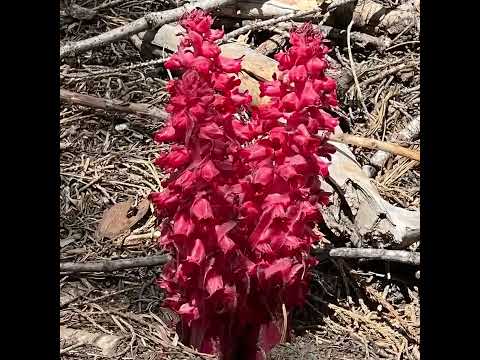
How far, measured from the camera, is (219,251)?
183 centimetres

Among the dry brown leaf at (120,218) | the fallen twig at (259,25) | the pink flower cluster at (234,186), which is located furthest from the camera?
the fallen twig at (259,25)

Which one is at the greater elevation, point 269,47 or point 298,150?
point 298,150

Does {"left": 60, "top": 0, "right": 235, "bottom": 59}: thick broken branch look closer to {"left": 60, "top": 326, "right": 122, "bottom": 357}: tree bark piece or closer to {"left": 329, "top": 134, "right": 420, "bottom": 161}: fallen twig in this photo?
{"left": 329, "top": 134, "right": 420, "bottom": 161}: fallen twig

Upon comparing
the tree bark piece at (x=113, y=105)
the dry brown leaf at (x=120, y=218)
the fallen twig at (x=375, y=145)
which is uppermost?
the fallen twig at (x=375, y=145)

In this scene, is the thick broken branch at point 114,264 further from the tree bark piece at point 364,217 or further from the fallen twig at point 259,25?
the fallen twig at point 259,25

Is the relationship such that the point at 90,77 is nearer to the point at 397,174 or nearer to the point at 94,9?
the point at 94,9

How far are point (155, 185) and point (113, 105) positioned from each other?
384 millimetres

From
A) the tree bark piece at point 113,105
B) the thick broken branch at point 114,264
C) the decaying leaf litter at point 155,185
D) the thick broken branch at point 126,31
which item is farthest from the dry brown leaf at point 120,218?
the thick broken branch at point 126,31

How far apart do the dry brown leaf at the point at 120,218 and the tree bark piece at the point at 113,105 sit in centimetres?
39

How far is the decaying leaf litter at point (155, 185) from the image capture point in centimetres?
207

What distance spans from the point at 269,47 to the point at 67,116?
88 cm

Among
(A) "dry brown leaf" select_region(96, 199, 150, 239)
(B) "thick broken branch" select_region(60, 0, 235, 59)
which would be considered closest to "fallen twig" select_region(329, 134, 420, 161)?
(A) "dry brown leaf" select_region(96, 199, 150, 239)

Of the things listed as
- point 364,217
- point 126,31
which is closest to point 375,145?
point 364,217

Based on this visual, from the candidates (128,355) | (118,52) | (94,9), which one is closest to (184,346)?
(128,355)
